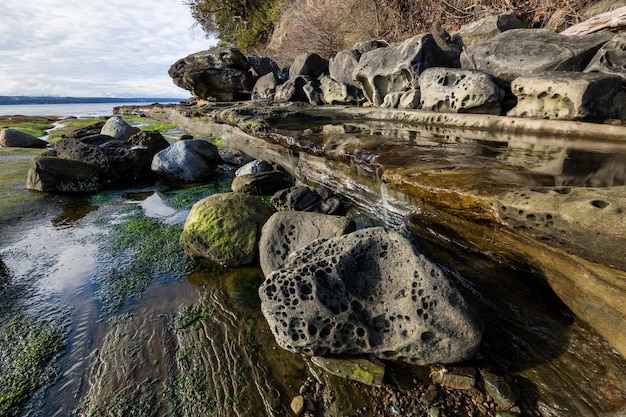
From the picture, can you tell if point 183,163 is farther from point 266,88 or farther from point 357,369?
point 266,88

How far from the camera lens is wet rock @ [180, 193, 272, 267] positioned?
356 centimetres

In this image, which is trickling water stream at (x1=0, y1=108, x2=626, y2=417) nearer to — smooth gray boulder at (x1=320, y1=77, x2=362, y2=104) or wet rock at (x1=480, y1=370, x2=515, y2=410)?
wet rock at (x1=480, y1=370, x2=515, y2=410)

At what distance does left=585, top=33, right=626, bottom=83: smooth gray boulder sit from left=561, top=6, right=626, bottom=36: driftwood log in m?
1.21

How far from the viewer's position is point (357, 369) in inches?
85.0

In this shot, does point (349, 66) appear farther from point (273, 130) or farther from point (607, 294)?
point (607, 294)

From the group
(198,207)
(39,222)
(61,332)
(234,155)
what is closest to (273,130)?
(234,155)

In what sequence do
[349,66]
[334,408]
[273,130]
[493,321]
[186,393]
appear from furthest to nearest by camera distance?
[349,66], [273,130], [493,321], [186,393], [334,408]

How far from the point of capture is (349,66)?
1127 centimetres

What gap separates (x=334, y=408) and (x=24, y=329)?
271cm

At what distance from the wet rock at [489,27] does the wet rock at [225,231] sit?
370 inches

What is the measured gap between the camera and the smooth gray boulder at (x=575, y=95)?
5.17m

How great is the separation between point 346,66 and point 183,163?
7.48 metres

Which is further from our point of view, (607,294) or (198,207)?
(198,207)

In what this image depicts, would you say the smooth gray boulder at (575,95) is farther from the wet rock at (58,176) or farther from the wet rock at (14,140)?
the wet rock at (14,140)
